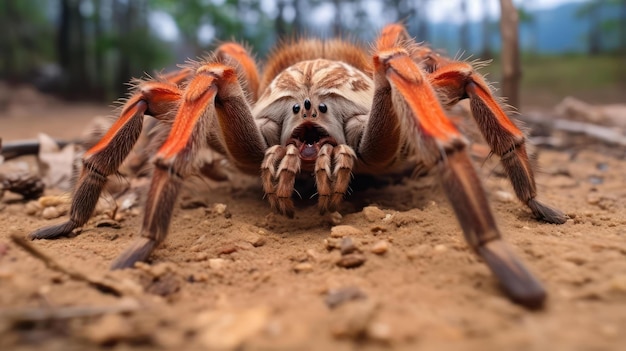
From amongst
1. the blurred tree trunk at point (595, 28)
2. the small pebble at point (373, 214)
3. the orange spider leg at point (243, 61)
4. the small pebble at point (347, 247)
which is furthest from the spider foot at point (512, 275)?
the blurred tree trunk at point (595, 28)

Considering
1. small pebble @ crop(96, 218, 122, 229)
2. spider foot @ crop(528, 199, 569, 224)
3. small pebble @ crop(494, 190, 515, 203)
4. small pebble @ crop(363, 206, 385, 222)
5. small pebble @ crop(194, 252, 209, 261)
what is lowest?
small pebble @ crop(494, 190, 515, 203)

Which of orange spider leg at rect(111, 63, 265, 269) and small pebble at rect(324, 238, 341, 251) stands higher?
orange spider leg at rect(111, 63, 265, 269)

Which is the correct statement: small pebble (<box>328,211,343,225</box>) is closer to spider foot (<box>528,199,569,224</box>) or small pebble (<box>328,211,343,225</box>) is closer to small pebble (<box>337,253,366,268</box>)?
small pebble (<box>337,253,366,268</box>)

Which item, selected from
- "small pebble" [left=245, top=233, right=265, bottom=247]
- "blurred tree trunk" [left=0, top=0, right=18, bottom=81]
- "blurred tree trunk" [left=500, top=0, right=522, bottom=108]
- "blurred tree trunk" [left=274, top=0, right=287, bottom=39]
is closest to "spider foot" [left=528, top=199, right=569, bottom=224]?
"small pebble" [left=245, top=233, right=265, bottom=247]

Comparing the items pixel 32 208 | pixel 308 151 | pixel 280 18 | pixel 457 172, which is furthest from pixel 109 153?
pixel 280 18

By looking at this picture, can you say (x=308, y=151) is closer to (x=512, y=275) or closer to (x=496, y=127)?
(x=496, y=127)

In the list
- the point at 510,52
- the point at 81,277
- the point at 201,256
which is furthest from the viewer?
the point at 510,52

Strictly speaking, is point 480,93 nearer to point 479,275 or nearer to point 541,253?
point 541,253
